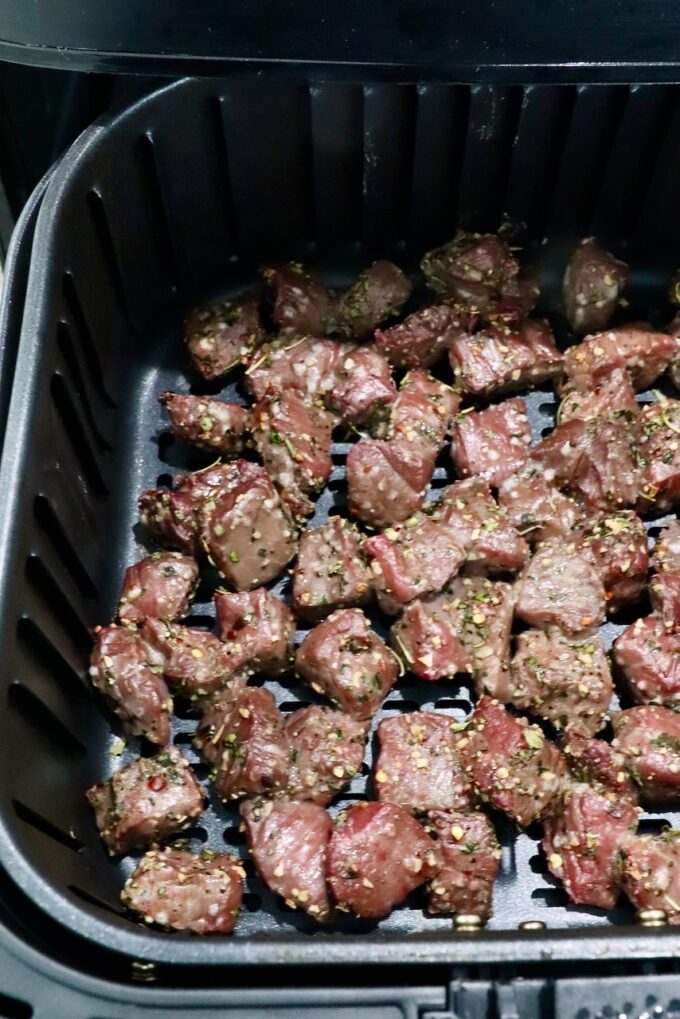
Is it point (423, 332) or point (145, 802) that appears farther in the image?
point (423, 332)

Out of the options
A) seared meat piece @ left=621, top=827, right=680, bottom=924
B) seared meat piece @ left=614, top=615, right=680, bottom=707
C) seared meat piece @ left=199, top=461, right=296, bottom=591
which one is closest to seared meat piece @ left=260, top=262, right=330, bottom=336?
Answer: seared meat piece @ left=199, top=461, right=296, bottom=591

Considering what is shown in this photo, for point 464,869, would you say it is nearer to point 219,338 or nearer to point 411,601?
point 411,601

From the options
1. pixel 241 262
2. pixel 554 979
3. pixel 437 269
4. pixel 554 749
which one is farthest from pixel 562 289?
pixel 554 979

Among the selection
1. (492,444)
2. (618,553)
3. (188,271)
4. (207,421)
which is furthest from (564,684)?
(188,271)

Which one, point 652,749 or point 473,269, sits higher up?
point 473,269

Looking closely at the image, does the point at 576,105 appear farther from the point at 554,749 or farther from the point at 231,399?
the point at 554,749

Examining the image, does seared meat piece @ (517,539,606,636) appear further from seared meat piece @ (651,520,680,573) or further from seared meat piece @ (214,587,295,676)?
seared meat piece @ (214,587,295,676)
